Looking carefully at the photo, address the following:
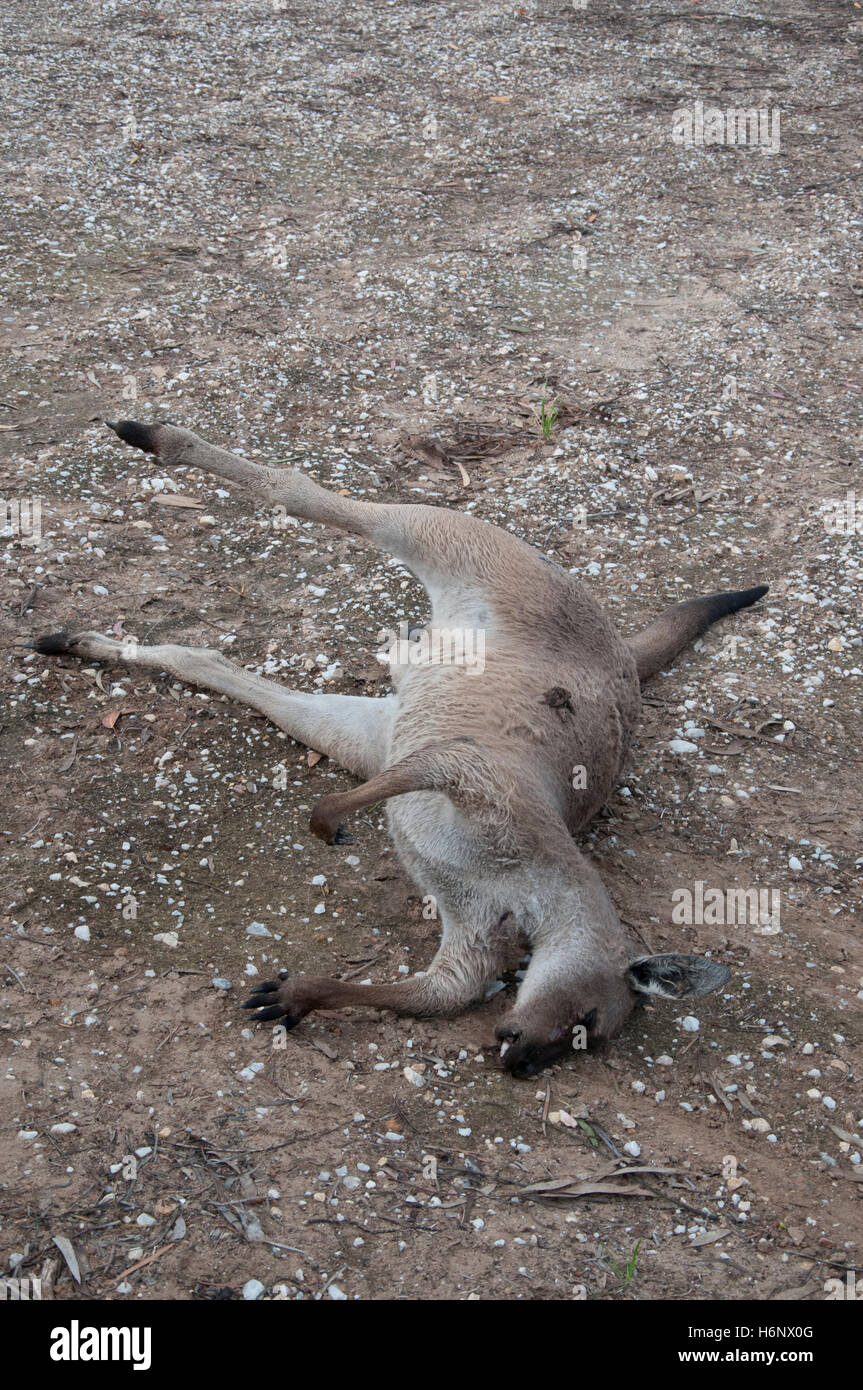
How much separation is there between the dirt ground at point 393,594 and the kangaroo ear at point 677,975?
0.34m

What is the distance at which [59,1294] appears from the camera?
2980 mm

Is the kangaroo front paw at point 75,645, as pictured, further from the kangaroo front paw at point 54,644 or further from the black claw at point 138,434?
the black claw at point 138,434

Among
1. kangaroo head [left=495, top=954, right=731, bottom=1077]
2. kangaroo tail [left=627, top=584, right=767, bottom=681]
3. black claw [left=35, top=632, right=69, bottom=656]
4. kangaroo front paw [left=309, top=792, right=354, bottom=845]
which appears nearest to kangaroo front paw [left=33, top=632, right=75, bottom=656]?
black claw [left=35, top=632, right=69, bottom=656]

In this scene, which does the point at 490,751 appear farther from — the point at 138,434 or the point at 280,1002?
the point at 138,434

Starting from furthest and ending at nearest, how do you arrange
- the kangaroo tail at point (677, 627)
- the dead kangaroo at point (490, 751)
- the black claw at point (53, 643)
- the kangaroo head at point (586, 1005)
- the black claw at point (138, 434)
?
the kangaroo tail at point (677, 627), the black claw at point (138, 434), the black claw at point (53, 643), the dead kangaroo at point (490, 751), the kangaroo head at point (586, 1005)

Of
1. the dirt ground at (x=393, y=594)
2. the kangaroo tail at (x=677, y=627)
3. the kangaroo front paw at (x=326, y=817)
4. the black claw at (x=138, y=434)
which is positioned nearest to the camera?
the dirt ground at (x=393, y=594)

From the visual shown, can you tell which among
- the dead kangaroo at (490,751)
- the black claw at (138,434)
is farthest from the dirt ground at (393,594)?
the black claw at (138,434)

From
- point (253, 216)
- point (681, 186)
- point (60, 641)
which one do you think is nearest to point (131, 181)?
point (253, 216)

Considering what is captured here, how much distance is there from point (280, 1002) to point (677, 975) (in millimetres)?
1309

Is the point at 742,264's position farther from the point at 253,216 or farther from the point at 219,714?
the point at 219,714

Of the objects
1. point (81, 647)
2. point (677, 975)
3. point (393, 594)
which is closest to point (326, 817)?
point (677, 975)

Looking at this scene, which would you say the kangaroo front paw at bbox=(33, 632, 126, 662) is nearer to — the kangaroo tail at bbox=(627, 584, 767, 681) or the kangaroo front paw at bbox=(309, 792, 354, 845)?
the kangaroo front paw at bbox=(309, 792, 354, 845)

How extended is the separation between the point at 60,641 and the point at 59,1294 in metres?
3.05

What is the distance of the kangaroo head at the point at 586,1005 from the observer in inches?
146
